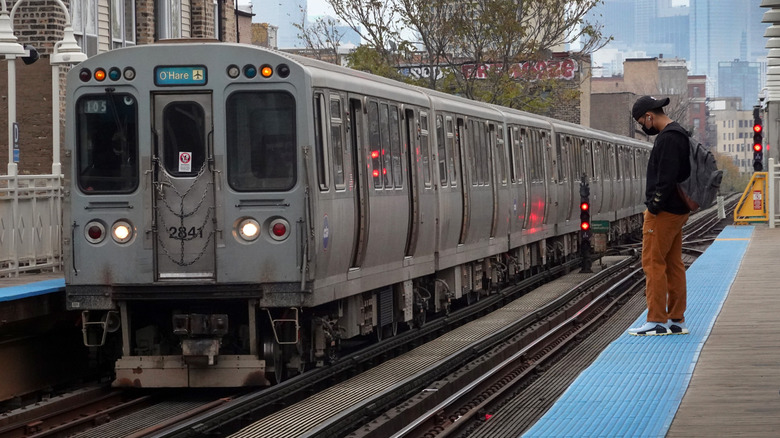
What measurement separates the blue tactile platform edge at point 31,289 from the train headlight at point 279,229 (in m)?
2.26

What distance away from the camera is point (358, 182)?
528 inches

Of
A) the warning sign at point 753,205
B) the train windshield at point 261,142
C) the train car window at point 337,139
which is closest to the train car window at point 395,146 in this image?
the train car window at point 337,139

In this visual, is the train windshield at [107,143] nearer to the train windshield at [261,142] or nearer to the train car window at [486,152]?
the train windshield at [261,142]

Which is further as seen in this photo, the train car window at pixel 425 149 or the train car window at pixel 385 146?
the train car window at pixel 425 149

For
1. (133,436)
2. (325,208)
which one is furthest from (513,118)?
(133,436)

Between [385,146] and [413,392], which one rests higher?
[385,146]

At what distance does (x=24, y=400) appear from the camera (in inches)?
490

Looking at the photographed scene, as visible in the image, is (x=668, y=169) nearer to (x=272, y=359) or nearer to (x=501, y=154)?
(x=272, y=359)

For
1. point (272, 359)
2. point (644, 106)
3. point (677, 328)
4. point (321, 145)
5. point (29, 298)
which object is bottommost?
point (272, 359)

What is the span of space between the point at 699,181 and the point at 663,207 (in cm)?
35

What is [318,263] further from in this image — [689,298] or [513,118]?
[513,118]

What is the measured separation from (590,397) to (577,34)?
1302 inches

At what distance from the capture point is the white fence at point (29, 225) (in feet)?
45.8

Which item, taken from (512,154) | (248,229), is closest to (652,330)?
(248,229)
